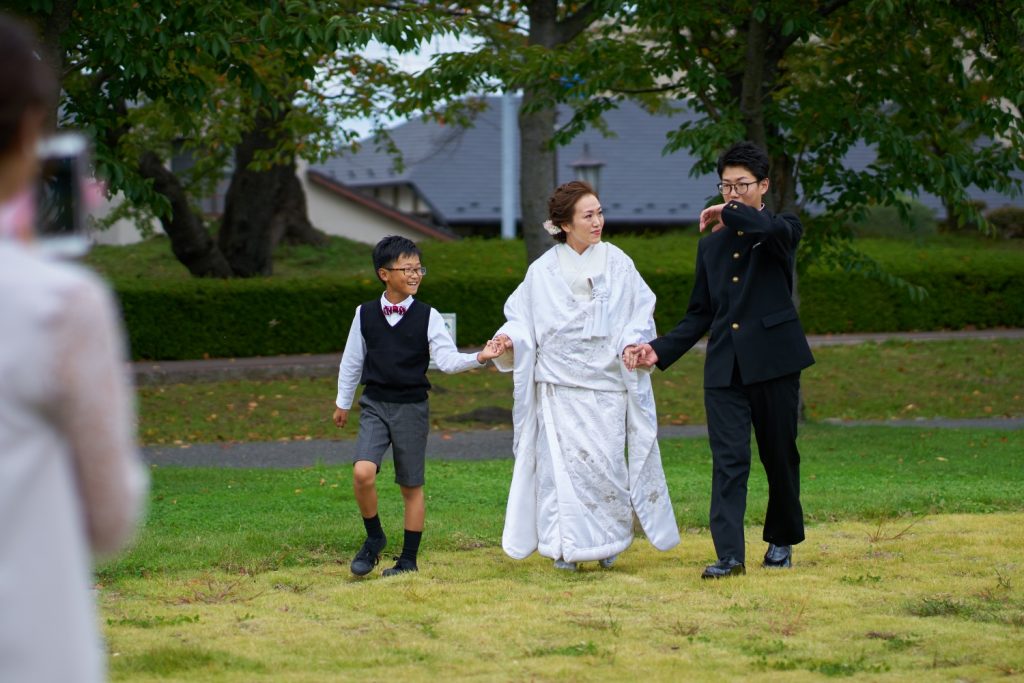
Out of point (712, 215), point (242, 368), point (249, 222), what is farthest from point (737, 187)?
point (249, 222)

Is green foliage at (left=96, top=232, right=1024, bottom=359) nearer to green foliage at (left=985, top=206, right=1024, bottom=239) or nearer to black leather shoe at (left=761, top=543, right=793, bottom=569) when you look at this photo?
green foliage at (left=985, top=206, right=1024, bottom=239)

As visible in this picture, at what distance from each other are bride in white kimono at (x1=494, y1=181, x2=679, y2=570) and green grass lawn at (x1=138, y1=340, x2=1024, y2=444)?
8520 millimetres

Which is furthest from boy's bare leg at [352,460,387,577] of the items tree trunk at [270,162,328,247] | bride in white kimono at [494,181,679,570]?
tree trunk at [270,162,328,247]

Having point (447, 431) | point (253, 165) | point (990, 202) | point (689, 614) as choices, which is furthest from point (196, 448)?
point (990, 202)

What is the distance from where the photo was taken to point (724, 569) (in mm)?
6969

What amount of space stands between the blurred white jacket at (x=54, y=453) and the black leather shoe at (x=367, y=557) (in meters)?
4.88

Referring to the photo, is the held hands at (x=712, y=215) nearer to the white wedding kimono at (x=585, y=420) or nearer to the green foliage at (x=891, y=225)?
the white wedding kimono at (x=585, y=420)

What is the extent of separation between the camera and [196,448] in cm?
1464

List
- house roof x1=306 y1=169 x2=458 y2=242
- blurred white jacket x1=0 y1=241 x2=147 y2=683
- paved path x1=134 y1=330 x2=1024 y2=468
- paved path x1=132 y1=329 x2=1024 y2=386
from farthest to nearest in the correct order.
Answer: house roof x1=306 y1=169 x2=458 y2=242 < paved path x1=132 y1=329 x2=1024 y2=386 < paved path x1=134 y1=330 x2=1024 y2=468 < blurred white jacket x1=0 y1=241 x2=147 y2=683

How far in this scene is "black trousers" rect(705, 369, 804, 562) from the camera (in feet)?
23.0

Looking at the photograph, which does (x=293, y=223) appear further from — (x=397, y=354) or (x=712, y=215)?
(x=712, y=215)

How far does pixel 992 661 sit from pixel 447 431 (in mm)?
11094

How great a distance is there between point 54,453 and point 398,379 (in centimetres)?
496

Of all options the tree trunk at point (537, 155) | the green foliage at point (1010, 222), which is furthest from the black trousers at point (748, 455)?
the green foliage at point (1010, 222)
